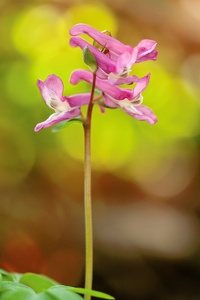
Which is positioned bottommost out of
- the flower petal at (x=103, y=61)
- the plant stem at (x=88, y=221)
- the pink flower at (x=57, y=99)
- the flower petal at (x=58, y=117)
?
the plant stem at (x=88, y=221)

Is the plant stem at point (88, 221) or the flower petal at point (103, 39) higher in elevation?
the flower petal at point (103, 39)

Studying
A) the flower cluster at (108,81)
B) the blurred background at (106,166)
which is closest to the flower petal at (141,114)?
the flower cluster at (108,81)

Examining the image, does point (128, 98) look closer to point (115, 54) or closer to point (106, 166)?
point (115, 54)

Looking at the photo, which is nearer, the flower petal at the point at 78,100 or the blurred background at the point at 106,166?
the flower petal at the point at 78,100

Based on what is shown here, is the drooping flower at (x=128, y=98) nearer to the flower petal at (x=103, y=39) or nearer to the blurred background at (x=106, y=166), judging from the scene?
the flower petal at (x=103, y=39)

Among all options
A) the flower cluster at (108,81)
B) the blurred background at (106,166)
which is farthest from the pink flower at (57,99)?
the blurred background at (106,166)

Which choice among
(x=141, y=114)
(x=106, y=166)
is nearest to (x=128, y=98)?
(x=141, y=114)

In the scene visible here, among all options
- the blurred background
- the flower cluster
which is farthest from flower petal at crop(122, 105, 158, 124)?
the blurred background
